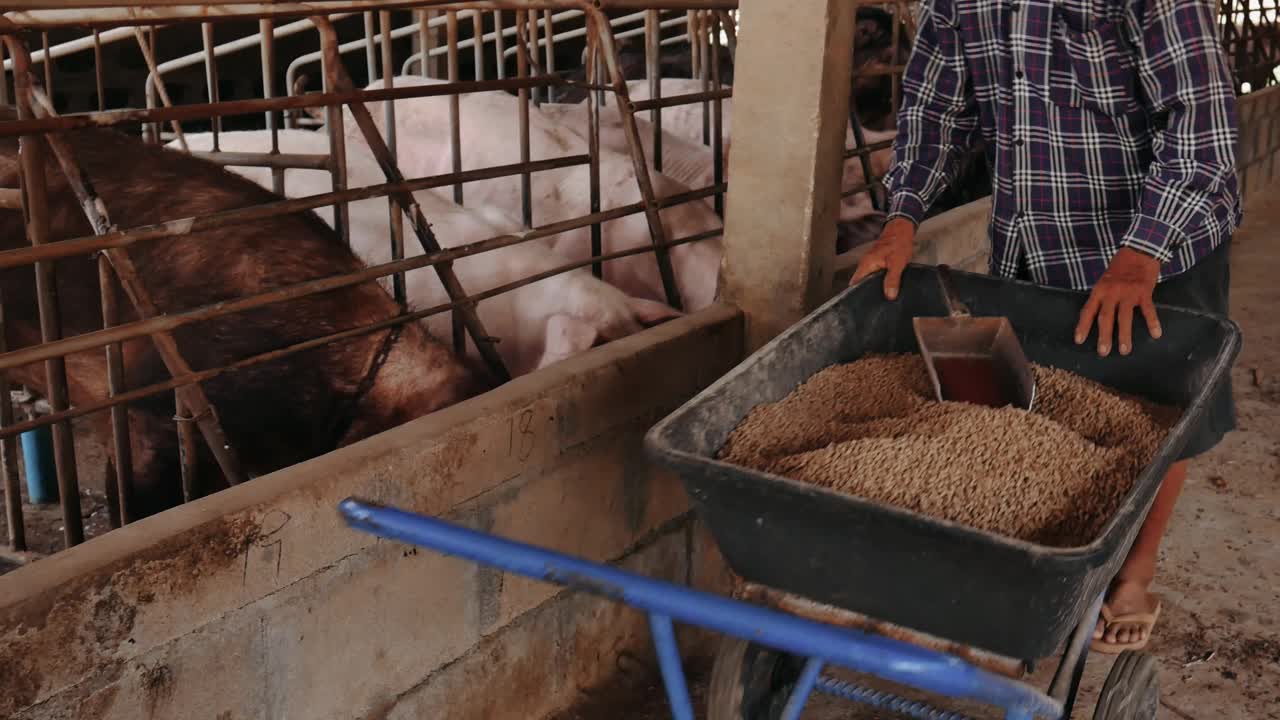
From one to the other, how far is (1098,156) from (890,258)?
51 cm

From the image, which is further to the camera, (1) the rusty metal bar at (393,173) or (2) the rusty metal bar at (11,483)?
(1) the rusty metal bar at (393,173)

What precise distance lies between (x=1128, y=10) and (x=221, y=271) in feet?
7.84

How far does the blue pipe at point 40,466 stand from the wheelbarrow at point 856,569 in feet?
8.34

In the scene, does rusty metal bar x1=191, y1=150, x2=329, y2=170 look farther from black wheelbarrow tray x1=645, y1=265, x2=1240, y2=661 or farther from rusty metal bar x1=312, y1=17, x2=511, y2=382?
black wheelbarrow tray x1=645, y1=265, x2=1240, y2=661

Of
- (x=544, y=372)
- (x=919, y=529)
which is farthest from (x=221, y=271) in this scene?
(x=919, y=529)

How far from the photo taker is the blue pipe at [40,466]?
146 inches

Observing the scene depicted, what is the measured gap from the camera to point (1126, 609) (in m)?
2.86

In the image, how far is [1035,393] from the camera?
7.15ft

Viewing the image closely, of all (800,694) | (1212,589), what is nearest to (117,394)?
(800,694)

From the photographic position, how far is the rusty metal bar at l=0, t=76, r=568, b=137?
1989mm

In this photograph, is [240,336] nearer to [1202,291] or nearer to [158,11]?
[158,11]

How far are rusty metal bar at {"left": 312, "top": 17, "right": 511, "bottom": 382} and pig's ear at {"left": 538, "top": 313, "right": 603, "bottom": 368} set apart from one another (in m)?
0.20

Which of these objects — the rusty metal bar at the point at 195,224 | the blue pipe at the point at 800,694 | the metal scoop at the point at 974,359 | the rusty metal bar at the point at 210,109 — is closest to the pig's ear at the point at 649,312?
the rusty metal bar at the point at 195,224

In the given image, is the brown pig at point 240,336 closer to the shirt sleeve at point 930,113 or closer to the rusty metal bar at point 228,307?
the rusty metal bar at point 228,307
